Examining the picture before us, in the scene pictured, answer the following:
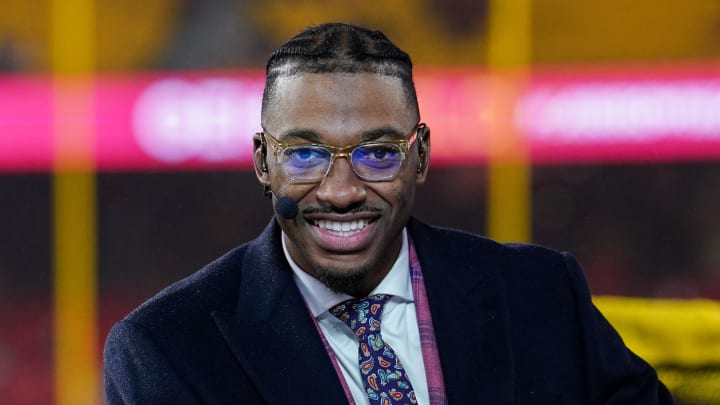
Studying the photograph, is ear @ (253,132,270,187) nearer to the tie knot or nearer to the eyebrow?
the eyebrow

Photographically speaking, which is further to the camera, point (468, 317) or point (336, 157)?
point (468, 317)

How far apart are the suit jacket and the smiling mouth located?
0.19 metres

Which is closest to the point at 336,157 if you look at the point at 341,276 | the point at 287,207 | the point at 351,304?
the point at 287,207

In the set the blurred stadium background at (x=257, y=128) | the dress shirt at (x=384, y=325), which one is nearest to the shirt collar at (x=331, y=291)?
the dress shirt at (x=384, y=325)

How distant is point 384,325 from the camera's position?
9.12ft

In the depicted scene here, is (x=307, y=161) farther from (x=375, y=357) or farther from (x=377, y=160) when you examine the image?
(x=375, y=357)

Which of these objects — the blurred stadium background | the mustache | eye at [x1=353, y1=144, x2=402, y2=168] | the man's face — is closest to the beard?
the man's face

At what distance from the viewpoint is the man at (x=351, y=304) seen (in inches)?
102

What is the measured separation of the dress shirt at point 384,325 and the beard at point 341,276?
8 cm

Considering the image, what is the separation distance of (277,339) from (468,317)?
16.3 inches

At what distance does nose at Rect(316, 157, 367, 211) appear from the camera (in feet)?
8.48

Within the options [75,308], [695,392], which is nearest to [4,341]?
[75,308]

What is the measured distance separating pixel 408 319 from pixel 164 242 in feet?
10.7

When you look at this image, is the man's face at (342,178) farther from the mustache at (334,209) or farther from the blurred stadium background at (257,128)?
the blurred stadium background at (257,128)
